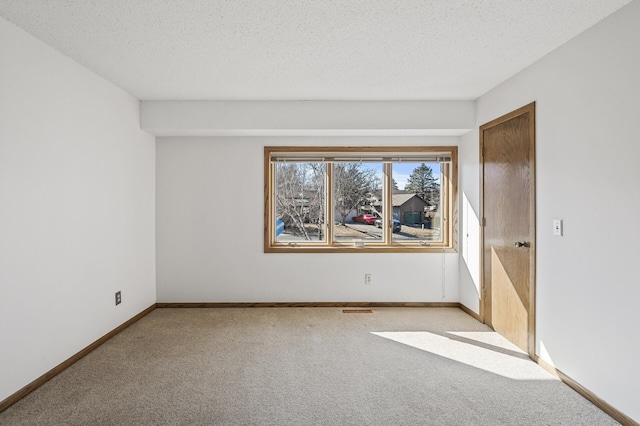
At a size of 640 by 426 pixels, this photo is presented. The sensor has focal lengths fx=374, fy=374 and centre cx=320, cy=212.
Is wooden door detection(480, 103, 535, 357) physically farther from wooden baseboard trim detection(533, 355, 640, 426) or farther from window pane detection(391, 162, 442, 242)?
window pane detection(391, 162, 442, 242)

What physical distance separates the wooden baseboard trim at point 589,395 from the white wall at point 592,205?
3 cm

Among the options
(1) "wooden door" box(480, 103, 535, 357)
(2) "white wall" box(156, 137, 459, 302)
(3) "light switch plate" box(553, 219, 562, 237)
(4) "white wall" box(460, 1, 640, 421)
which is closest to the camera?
(4) "white wall" box(460, 1, 640, 421)

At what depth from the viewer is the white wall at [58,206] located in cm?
237

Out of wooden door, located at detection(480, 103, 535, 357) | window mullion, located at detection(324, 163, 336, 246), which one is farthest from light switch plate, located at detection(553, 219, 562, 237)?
window mullion, located at detection(324, 163, 336, 246)

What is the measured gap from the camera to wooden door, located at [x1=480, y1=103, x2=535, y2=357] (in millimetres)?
→ 3092

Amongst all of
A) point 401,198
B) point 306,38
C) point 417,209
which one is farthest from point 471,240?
point 306,38

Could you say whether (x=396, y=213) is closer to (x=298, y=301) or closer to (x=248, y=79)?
(x=298, y=301)

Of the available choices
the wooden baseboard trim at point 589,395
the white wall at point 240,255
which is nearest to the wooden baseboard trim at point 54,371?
the white wall at point 240,255

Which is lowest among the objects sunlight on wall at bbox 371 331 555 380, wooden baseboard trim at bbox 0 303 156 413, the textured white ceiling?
sunlight on wall at bbox 371 331 555 380

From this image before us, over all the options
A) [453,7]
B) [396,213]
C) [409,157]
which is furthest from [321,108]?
[453,7]

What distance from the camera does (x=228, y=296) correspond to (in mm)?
4555

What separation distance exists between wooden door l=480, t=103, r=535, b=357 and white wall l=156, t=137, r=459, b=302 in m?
0.81

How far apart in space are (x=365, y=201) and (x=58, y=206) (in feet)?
10.4

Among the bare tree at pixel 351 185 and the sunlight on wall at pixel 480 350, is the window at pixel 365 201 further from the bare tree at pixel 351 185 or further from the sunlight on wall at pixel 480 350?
the sunlight on wall at pixel 480 350
